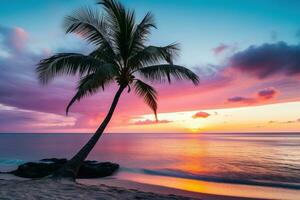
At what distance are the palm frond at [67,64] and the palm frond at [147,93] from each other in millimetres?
2358

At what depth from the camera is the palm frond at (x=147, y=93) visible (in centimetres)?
1341

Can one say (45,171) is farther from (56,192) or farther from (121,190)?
(56,192)

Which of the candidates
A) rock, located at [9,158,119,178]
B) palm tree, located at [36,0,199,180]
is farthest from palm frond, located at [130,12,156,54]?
rock, located at [9,158,119,178]

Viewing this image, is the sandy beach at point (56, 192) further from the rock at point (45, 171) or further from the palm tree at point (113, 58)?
the rock at point (45, 171)

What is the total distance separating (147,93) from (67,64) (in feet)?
13.2

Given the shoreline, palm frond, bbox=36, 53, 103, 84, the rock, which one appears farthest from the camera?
the rock

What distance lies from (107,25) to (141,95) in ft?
12.0

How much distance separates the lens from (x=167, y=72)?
12.3m

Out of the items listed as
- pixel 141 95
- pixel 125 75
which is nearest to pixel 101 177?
pixel 141 95

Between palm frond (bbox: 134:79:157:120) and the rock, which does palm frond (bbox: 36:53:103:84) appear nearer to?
palm frond (bbox: 134:79:157:120)

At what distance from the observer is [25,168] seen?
58.7 feet

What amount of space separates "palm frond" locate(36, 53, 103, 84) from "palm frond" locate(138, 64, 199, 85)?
2185 mm

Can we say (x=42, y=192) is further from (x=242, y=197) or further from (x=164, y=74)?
(x=242, y=197)

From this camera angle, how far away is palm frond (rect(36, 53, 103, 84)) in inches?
462
